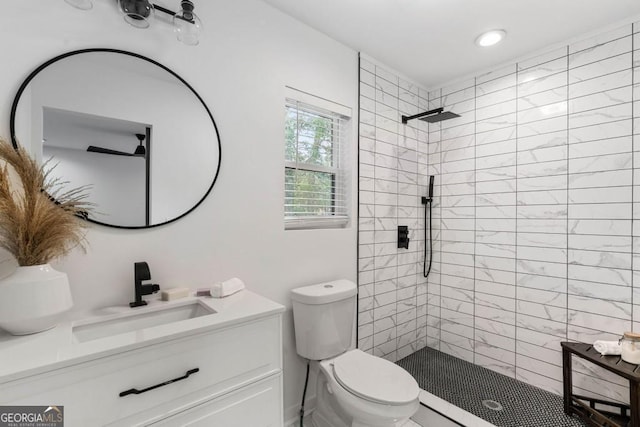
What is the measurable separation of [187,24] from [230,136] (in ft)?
1.66

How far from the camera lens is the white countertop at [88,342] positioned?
748 mm

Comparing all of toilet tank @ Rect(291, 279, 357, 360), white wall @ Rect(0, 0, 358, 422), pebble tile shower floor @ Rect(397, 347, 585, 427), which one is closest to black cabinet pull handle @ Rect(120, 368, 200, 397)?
white wall @ Rect(0, 0, 358, 422)

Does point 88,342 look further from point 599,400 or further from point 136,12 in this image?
point 599,400

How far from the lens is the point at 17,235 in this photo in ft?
3.05

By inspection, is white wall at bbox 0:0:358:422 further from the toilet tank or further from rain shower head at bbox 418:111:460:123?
rain shower head at bbox 418:111:460:123

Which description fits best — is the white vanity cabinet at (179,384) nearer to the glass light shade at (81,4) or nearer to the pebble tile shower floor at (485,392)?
the glass light shade at (81,4)

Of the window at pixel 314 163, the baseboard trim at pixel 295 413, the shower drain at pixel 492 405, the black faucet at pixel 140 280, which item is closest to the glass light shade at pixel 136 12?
the window at pixel 314 163

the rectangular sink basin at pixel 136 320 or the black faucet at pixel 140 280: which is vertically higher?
the black faucet at pixel 140 280

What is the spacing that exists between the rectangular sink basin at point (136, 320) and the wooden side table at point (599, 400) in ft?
6.77

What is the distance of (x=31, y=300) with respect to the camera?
88 centimetres

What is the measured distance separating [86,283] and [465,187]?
259cm

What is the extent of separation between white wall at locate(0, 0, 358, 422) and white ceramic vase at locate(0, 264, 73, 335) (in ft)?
0.80

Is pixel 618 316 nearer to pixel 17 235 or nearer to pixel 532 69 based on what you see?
pixel 532 69

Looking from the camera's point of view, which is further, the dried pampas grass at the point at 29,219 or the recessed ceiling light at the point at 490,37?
the recessed ceiling light at the point at 490,37
